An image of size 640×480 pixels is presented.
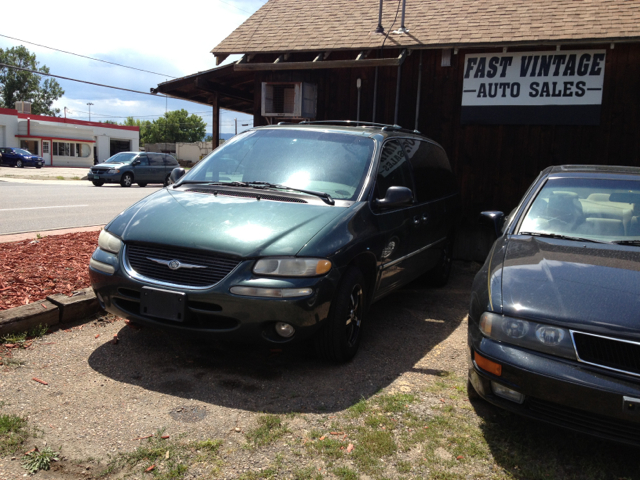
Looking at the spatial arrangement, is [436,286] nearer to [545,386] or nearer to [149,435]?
[545,386]

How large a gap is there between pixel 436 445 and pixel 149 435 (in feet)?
5.09

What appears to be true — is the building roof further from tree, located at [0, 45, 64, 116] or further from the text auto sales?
tree, located at [0, 45, 64, 116]

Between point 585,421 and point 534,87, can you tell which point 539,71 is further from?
point 585,421

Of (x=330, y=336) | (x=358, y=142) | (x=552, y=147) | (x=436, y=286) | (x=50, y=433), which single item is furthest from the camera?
(x=552, y=147)

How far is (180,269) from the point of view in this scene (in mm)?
3572

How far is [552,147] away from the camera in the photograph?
8391 mm

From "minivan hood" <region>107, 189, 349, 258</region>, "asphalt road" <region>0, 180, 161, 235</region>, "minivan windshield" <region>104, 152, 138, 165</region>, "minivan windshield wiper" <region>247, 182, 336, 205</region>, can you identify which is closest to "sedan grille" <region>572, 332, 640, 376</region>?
"minivan hood" <region>107, 189, 349, 258</region>

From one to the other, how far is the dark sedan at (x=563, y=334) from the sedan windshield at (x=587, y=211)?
0.14 meters

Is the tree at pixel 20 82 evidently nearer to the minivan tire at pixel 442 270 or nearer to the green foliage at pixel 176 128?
the green foliage at pixel 176 128

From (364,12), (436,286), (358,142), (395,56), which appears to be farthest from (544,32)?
(358,142)

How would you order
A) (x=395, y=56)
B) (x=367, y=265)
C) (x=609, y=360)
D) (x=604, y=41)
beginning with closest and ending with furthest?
(x=609, y=360) → (x=367, y=265) → (x=604, y=41) → (x=395, y=56)

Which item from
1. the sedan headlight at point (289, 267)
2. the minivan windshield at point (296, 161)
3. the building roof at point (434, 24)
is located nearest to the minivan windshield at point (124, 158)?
the building roof at point (434, 24)

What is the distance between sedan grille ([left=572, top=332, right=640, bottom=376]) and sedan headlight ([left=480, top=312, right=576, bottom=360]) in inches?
2.1

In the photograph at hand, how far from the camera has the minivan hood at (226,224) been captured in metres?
3.54
